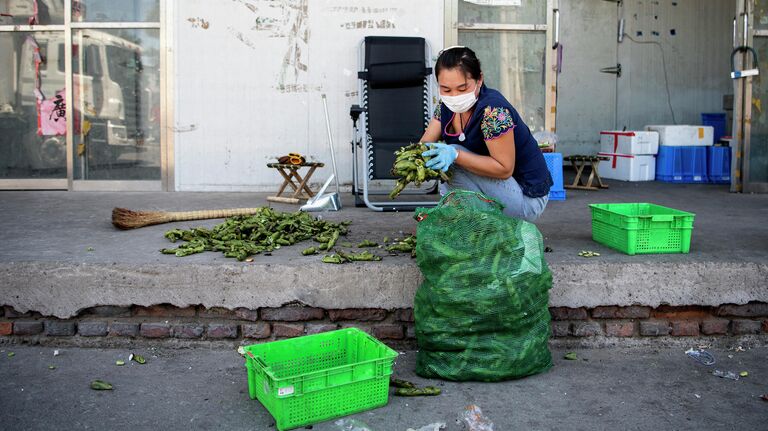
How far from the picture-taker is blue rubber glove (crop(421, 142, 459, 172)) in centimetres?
371

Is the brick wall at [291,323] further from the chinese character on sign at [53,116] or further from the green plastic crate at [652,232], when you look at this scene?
the chinese character on sign at [53,116]

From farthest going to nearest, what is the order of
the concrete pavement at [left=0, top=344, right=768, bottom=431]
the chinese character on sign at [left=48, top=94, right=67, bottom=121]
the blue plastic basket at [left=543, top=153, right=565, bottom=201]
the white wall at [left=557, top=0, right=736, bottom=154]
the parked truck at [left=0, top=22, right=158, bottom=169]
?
the white wall at [left=557, top=0, right=736, bottom=154] < the chinese character on sign at [left=48, top=94, right=67, bottom=121] < the parked truck at [left=0, top=22, right=158, bottom=169] < the blue plastic basket at [left=543, top=153, right=565, bottom=201] < the concrete pavement at [left=0, top=344, right=768, bottom=431]

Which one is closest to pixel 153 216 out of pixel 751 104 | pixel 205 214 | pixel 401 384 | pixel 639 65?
pixel 205 214

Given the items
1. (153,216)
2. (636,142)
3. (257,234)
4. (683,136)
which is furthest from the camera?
(683,136)

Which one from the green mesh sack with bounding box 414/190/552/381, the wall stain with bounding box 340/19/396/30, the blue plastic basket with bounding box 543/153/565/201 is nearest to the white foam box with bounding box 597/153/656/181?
the blue plastic basket with bounding box 543/153/565/201

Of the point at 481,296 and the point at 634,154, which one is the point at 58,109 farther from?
the point at 634,154

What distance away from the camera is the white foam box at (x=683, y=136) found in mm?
8750

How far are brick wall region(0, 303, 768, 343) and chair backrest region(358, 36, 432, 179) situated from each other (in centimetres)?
277

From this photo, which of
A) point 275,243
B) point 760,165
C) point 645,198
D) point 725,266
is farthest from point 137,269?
point 760,165

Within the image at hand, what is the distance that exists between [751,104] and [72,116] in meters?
6.57

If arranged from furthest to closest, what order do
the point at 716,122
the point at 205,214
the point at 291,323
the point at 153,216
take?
the point at 716,122 → the point at 205,214 → the point at 153,216 → the point at 291,323

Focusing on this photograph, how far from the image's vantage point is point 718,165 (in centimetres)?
870

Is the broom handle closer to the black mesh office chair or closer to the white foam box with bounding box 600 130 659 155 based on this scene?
the black mesh office chair

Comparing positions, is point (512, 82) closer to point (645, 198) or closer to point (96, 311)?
point (645, 198)
